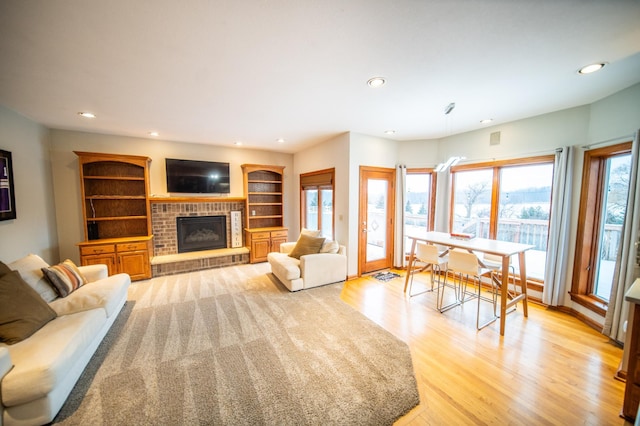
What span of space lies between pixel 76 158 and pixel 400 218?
20.2 feet

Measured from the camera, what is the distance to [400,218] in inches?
180

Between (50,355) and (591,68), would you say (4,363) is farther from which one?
(591,68)

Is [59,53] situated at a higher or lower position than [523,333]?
higher

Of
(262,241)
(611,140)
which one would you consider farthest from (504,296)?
(262,241)

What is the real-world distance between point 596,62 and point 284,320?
157 inches

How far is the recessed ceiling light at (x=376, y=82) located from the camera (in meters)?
2.21

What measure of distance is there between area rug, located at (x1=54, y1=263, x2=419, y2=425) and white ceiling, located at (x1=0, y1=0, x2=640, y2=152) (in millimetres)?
2695

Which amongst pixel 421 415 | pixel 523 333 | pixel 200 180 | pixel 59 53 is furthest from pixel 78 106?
pixel 523 333

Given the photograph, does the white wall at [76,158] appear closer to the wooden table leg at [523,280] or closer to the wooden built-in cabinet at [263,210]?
the wooden built-in cabinet at [263,210]

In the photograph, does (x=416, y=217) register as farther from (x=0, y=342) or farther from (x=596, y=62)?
(x=0, y=342)

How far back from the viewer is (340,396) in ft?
5.64

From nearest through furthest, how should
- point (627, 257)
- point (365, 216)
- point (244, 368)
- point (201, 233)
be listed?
1. point (244, 368)
2. point (627, 257)
3. point (365, 216)
4. point (201, 233)

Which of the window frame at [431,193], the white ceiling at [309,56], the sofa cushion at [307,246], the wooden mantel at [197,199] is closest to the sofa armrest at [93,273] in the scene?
the wooden mantel at [197,199]

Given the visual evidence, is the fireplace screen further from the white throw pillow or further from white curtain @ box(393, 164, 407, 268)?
white curtain @ box(393, 164, 407, 268)
